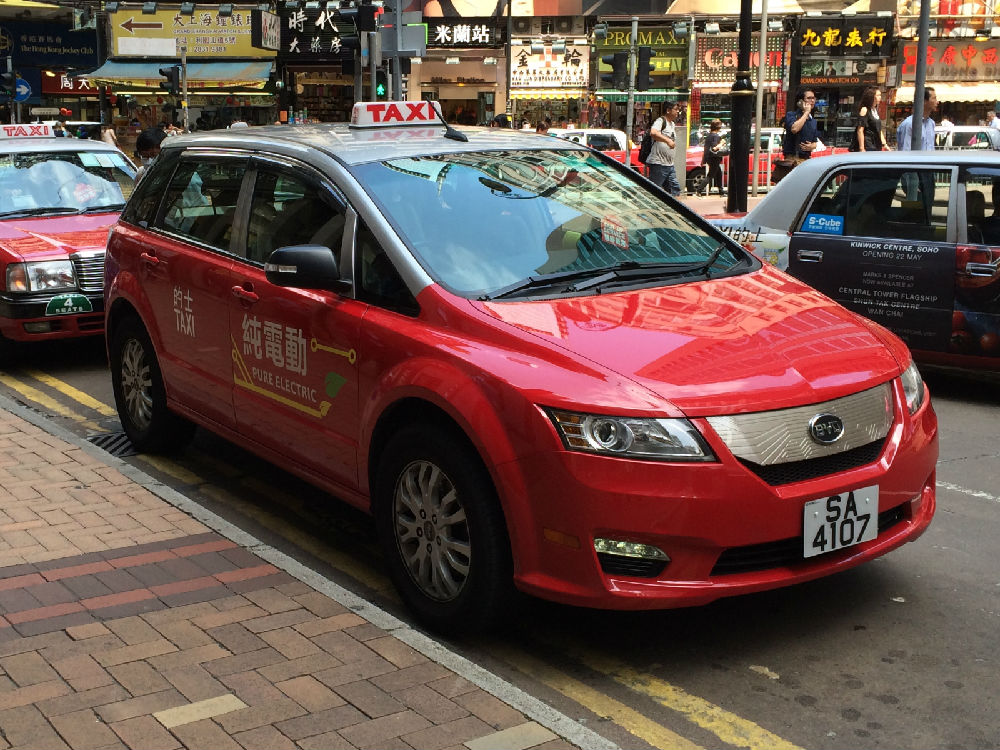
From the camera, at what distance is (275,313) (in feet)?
16.8

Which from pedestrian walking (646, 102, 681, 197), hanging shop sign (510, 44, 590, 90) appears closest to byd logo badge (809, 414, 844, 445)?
pedestrian walking (646, 102, 681, 197)

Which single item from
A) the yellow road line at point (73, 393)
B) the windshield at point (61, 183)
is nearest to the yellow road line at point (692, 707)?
the yellow road line at point (73, 393)

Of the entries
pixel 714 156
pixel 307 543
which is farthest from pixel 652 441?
pixel 714 156

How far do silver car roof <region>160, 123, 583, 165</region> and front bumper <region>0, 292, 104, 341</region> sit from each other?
3.30 meters

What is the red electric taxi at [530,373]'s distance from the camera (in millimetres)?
3754

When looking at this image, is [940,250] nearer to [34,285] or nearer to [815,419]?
[815,419]

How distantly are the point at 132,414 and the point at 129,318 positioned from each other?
1.73 ft

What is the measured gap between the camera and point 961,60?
38.2m

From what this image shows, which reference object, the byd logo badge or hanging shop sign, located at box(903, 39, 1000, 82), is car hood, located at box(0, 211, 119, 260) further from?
hanging shop sign, located at box(903, 39, 1000, 82)

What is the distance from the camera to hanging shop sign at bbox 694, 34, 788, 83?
129 ft

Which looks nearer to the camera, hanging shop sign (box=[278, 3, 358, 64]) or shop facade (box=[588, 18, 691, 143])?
shop facade (box=[588, 18, 691, 143])

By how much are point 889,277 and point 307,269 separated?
4679mm

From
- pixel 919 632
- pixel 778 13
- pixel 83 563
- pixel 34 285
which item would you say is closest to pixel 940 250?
pixel 919 632

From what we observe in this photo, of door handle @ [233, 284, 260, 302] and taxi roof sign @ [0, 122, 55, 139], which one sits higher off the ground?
taxi roof sign @ [0, 122, 55, 139]
